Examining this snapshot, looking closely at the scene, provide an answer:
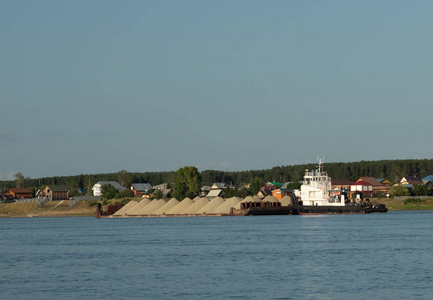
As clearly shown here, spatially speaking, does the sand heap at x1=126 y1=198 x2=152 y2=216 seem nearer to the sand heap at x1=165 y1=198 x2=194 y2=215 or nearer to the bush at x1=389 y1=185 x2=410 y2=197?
the sand heap at x1=165 y1=198 x2=194 y2=215

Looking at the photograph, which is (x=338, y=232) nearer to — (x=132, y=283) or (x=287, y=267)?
(x=287, y=267)

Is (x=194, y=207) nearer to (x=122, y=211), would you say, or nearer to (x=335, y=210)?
(x=122, y=211)

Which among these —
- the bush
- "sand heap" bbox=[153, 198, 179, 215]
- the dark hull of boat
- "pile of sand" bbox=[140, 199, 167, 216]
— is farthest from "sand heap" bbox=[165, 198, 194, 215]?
the bush

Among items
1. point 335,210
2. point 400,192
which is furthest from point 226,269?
point 400,192

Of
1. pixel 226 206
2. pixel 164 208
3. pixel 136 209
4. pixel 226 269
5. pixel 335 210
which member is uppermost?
pixel 226 206

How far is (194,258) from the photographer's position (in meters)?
54.8

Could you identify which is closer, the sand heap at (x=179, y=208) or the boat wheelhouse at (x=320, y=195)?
the boat wheelhouse at (x=320, y=195)

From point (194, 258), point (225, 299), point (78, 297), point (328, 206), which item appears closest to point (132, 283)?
point (78, 297)

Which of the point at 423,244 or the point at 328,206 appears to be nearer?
the point at 423,244

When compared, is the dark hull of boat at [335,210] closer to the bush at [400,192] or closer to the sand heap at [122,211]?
the bush at [400,192]

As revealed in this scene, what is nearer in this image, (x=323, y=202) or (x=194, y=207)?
(x=323, y=202)

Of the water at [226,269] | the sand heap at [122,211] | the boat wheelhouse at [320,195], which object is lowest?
the water at [226,269]

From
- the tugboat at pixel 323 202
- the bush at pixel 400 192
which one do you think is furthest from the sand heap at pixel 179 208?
the bush at pixel 400 192

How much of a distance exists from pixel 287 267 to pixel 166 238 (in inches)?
1349
